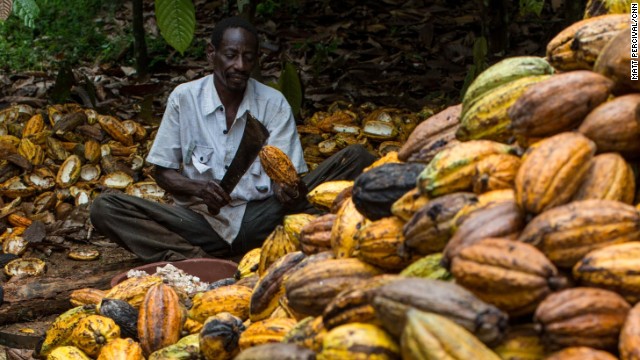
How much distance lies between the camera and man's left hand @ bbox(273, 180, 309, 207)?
3725mm

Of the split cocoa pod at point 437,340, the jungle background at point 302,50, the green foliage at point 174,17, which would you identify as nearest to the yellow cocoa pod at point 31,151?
the jungle background at point 302,50

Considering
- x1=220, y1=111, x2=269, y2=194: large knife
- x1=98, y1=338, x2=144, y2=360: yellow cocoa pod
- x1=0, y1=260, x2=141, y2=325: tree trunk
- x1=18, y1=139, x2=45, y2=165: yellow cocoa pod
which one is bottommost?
x1=0, y1=260, x2=141, y2=325: tree trunk

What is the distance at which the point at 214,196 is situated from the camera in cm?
407

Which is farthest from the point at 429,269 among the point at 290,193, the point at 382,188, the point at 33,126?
the point at 33,126

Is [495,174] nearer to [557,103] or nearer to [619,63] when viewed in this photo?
[557,103]

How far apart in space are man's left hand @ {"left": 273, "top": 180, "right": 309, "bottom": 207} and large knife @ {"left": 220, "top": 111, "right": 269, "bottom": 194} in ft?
0.64

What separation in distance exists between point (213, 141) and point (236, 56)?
47cm

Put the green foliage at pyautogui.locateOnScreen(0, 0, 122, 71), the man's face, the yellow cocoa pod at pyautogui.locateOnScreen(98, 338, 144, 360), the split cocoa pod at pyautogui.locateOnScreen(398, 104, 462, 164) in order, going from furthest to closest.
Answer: the green foliage at pyautogui.locateOnScreen(0, 0, 122, 71)
the man's face
the yellow cocoa pod at pyautogui.locateOnScreen(98, 338, 144, 360)
the split cocoa pod at pyautogui.locateOnScreen(398, 104, 462, 164)

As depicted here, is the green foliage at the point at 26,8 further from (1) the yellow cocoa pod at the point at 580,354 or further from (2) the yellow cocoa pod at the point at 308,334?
(1) the yellow cocoa pod at the point at 580,354

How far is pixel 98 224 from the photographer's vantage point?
4.42m

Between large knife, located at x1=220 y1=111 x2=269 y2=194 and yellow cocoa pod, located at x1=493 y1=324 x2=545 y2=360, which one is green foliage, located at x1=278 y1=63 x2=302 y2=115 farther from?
yellow cocoa pod, located at x1=493 y1=324 x2=545 y2=360

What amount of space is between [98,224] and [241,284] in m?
2.05

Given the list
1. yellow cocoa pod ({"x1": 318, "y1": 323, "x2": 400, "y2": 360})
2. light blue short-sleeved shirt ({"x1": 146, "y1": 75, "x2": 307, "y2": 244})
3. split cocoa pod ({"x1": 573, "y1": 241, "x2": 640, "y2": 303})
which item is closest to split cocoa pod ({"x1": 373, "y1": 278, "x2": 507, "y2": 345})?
yellow cocoa pod ({"x1": 318, "y1": 323, "x2": 400, "y2": 360})

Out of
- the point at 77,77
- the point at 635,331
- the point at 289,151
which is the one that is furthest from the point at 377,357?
the point at 77,77
